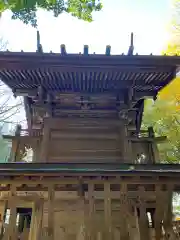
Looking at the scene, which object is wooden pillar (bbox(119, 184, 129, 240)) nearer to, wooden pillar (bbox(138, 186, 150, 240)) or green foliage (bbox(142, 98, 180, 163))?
wooden pillar (bbox(138, 186, 150, 240))

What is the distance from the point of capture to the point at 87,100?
19.9 ft

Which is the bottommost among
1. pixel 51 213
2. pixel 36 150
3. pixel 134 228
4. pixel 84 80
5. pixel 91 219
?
pixel 134 228

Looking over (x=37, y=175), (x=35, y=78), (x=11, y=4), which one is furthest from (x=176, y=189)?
(x=11, y=4)

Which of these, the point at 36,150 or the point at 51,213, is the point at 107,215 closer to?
the point at 51,213

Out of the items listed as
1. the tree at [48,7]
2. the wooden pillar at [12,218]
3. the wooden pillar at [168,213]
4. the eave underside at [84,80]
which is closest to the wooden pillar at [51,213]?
the wooden pillar at [12,218]

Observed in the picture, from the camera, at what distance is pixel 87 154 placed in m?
5.85

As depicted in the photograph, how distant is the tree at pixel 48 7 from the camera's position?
5.94 meters

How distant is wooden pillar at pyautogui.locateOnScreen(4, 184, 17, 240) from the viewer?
12.9 ft

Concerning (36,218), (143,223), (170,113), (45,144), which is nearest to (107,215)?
(143,223)

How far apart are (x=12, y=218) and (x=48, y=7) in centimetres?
588

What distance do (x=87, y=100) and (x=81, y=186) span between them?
8.42 feet

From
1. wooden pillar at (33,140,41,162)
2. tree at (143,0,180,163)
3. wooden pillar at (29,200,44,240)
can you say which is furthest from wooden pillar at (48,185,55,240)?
tree at (143,0,180,163)

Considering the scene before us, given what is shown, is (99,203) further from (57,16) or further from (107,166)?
(57,16)

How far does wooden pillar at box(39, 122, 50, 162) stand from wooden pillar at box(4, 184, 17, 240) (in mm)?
1442
